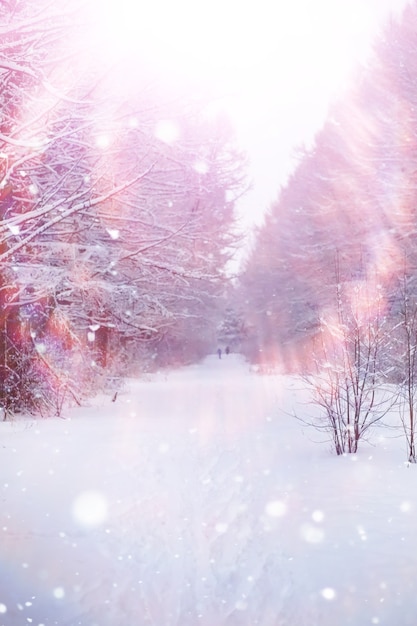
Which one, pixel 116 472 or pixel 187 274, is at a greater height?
pixel 187 274

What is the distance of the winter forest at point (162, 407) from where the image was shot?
395 centimetres

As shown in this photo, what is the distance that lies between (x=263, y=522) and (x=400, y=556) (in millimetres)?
1310

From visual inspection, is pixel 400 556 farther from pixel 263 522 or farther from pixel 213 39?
pixel 213 39

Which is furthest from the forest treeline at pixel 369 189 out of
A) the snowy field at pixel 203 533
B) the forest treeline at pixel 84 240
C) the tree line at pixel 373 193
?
the snowy field at pixel 203 533

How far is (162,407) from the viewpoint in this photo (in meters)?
12.9

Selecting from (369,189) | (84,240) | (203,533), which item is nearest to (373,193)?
(369,189)

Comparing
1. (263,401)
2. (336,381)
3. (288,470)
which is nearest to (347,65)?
(263,401)

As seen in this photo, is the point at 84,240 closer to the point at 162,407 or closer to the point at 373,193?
the point at 162,407

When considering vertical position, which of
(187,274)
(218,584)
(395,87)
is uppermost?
(395,87)

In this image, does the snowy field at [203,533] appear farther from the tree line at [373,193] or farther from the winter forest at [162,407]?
the tree line at [373,193]

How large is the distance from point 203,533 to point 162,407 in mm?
8011

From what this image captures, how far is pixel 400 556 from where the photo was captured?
4.12 meters

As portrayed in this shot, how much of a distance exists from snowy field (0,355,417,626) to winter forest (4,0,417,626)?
0.02 m

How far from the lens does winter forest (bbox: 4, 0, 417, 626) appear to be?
3.95 meters
